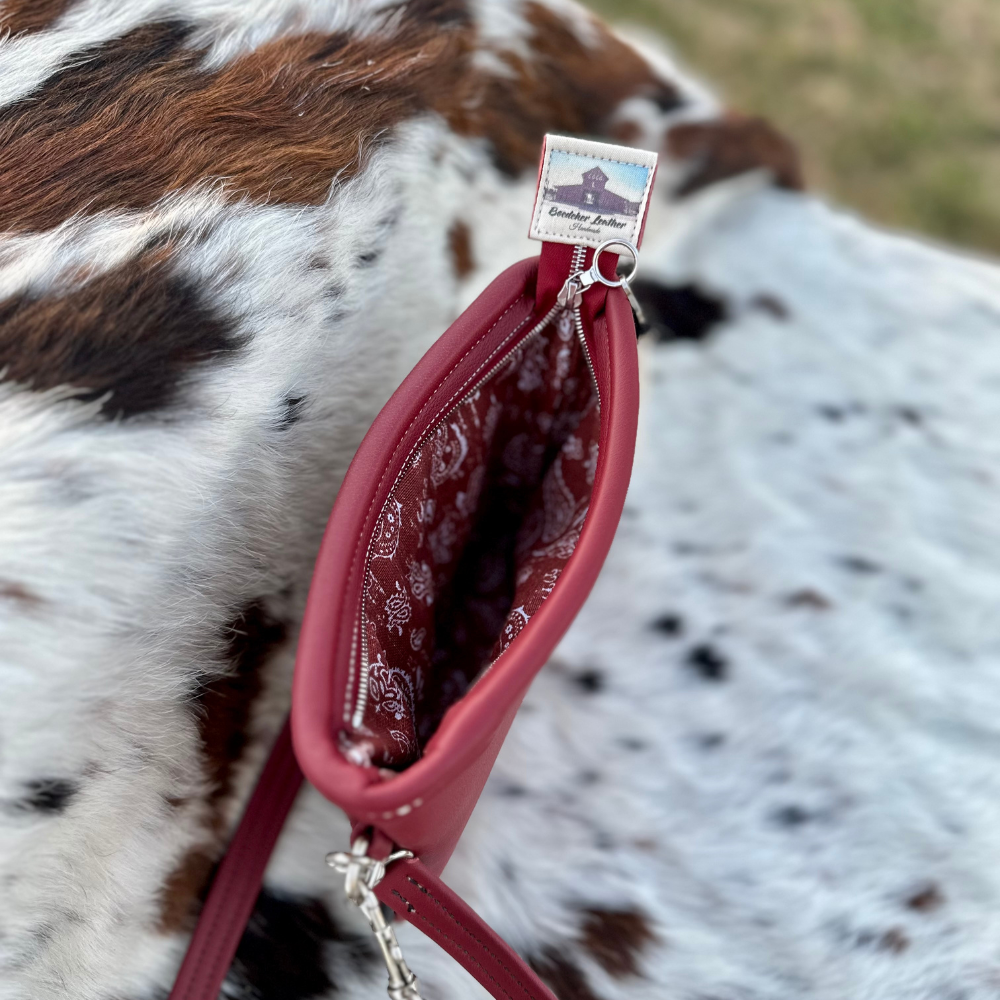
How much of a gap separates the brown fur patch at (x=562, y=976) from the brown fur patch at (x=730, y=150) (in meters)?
0.57

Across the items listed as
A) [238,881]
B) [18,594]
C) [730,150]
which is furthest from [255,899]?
[730,150]

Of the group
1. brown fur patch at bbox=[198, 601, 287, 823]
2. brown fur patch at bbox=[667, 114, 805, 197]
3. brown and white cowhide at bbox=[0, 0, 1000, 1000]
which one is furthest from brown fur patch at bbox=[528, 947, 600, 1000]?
brown fur patch at bbox=[667, 114, 805, 197]

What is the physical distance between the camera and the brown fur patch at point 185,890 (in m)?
0.44

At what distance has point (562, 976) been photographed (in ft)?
1.53

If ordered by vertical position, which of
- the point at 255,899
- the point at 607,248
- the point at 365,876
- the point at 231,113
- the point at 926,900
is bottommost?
the point at 926,900

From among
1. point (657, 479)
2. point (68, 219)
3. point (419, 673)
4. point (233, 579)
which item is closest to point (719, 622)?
point (657, 479)

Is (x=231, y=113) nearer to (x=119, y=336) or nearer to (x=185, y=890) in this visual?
(x=119, y=336)

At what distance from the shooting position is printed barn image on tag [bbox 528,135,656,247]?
15.8 inches

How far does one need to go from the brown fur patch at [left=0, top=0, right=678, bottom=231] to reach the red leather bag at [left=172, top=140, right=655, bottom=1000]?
0.44 feet

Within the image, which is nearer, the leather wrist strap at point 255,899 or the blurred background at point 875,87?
the leather wrist strap at point 255,899

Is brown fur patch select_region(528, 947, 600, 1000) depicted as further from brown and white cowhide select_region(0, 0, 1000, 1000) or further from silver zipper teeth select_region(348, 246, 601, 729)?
silver zipper teeth select_region(348, 246, 601, 729)

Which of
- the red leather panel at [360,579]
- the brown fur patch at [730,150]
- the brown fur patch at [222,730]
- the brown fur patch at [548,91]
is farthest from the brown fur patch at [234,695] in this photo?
the brown fur patch at [730,150]

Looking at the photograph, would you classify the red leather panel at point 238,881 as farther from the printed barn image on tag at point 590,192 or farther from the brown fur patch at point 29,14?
the brown fur patch at point 29,14

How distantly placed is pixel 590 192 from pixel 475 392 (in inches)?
4.7
